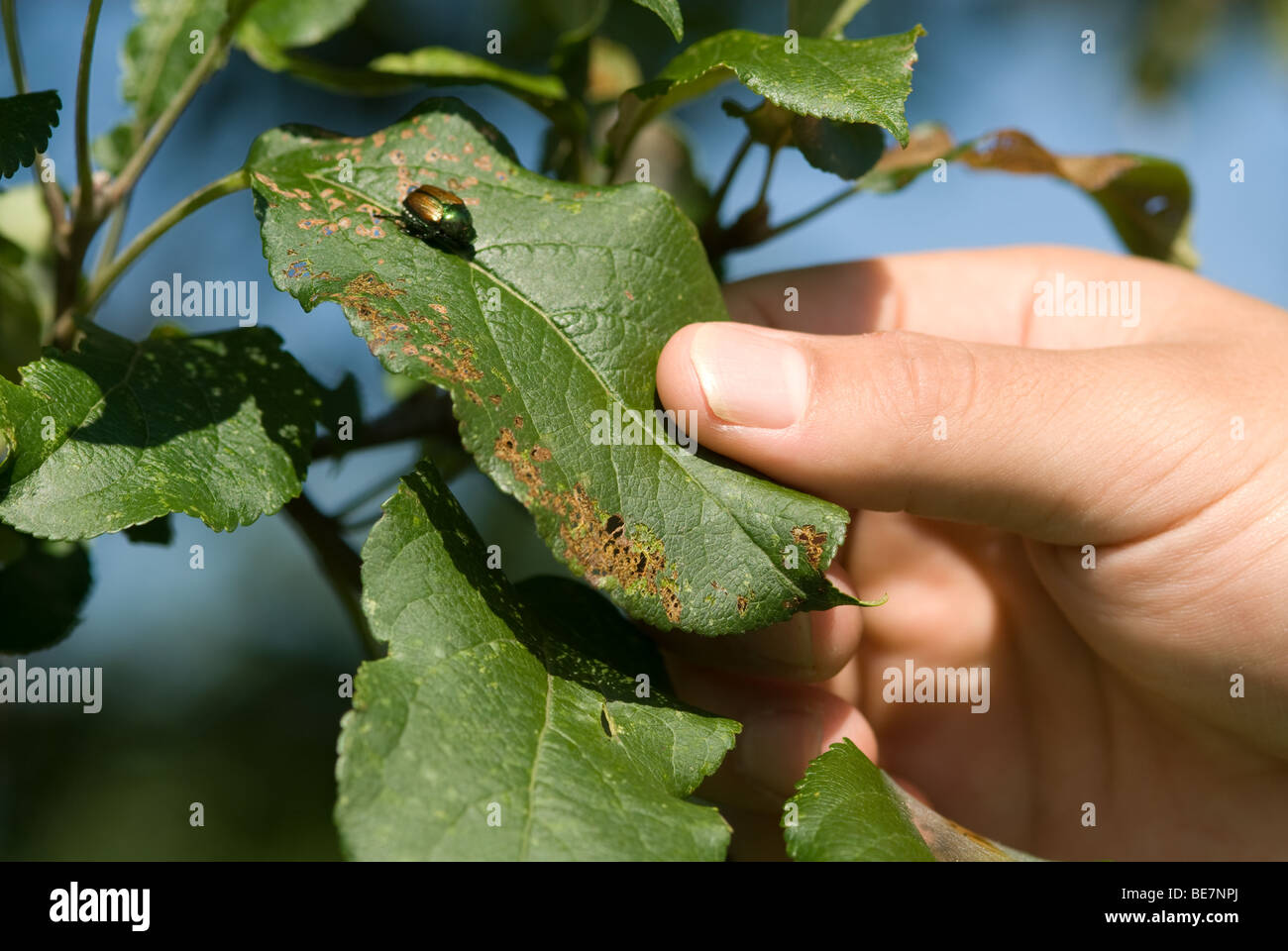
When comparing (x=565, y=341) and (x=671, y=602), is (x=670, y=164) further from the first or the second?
(x=671, y=602)

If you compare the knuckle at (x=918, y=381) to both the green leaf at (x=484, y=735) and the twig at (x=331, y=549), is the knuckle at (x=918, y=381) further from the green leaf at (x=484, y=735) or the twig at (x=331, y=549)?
the twig at (x=331, y=549)

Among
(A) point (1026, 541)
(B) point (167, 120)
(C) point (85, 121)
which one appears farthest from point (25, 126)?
(A) point (1026, 541)

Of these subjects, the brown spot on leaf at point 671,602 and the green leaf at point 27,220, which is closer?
the brown spot on leaf at point 671,602

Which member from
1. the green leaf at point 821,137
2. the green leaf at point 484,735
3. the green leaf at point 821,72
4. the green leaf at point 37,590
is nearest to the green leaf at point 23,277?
the green leaf at point 37,590

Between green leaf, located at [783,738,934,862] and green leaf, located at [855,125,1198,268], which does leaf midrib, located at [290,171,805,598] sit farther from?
green leaf, located at [855,125,1198,268]

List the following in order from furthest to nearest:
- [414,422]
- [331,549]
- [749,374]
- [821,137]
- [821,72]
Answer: [414,422]
[331,549]
[821,137]
[749,374]
[821,72]

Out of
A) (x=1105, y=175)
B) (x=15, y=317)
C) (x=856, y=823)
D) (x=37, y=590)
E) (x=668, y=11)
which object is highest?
(x=1105, y=175)
